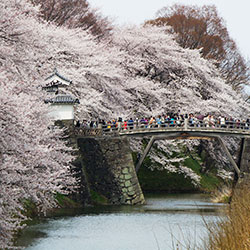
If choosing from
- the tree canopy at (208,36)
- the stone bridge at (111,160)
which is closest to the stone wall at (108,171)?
the stone bridge at (111,160)

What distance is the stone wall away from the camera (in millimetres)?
37156

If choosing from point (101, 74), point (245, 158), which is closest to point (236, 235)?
point (101, 74)

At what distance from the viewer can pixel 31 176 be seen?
1739 centimetres

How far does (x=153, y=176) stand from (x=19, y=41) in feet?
88.7

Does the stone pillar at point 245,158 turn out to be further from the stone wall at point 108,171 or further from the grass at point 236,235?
the grass at point 236,235

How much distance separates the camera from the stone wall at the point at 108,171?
122 feet

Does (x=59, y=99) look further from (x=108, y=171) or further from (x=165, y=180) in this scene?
(x=165, y=180)

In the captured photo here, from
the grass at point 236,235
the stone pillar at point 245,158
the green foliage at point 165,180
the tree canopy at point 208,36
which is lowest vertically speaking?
the green foliage at point 165,180

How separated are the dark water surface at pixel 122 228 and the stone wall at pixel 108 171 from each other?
1.59 m

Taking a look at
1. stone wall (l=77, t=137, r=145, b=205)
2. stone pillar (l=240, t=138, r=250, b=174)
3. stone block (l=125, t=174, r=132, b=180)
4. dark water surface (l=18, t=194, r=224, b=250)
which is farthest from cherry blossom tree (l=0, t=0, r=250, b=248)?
stone pillar (l=240, t=138, r=250, b=174)

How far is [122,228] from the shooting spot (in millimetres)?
26312

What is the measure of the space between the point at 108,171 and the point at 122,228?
37.4 ft

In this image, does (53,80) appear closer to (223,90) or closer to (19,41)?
(19,41)

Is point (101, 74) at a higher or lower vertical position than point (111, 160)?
higher
